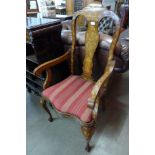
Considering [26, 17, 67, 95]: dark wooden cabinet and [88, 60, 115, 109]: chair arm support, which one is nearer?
[88, 60, 115, 109]: chair arm support

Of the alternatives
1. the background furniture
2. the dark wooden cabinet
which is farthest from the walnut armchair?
the background furniture

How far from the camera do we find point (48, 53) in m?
1.63

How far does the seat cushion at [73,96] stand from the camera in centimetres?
125

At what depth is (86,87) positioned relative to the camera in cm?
148

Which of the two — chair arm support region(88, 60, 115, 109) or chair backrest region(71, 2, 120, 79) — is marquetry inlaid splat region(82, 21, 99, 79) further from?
chair arm support region(88, 60, 115, 109)

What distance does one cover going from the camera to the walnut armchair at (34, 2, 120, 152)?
4.01 feet

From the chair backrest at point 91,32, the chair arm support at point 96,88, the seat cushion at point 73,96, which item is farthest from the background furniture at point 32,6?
the chair arm support at point 96,88

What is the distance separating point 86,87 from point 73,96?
0.52ft

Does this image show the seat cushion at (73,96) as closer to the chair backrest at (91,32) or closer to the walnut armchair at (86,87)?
the walnut armchair at (86,87)
